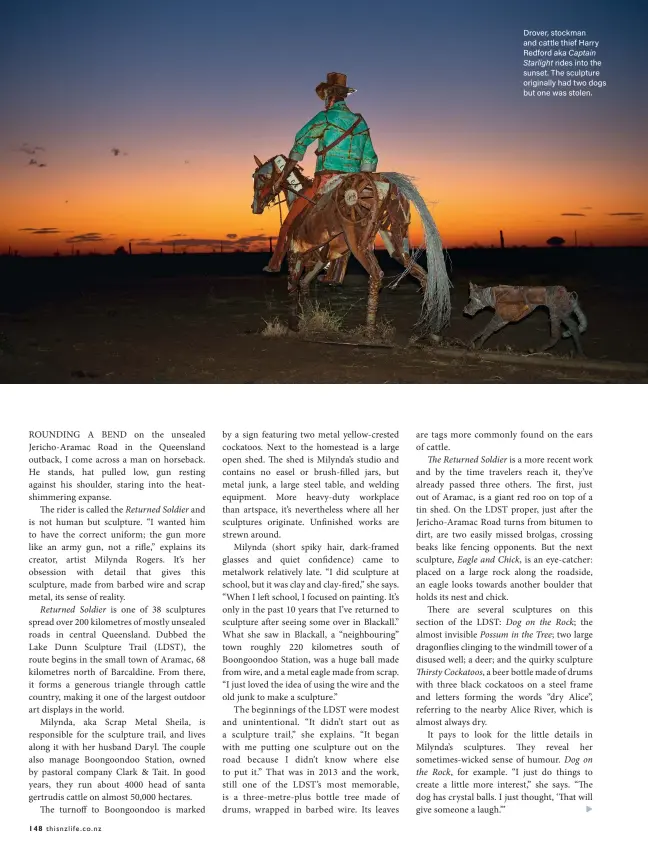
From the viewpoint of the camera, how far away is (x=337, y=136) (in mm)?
8812

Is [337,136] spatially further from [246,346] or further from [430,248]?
[246,346]

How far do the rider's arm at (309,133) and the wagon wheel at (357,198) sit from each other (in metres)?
0.70

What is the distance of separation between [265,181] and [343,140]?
1128mm

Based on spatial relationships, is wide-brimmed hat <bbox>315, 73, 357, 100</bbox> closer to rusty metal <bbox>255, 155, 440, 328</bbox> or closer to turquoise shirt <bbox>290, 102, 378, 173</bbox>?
turquoise shirt <bbox>290, 102, 378, 173</bbox>

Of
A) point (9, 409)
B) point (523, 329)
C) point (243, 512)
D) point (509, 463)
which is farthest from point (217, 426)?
point (523, 329)

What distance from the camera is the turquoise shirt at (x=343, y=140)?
8.81 metres

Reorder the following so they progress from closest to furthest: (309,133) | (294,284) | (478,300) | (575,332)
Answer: (575,332) → (478,300) → (309,133) → (294,284)

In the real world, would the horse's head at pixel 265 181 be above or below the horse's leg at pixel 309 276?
above

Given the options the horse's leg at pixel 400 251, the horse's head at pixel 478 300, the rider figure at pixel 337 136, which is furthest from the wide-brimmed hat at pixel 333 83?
the horse's head at pixel 478 300

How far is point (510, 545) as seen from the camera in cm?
523

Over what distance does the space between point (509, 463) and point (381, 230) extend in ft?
13.0

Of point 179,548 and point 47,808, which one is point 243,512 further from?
point 47,808

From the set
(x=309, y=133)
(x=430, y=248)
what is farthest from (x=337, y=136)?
(x=430, y=248)

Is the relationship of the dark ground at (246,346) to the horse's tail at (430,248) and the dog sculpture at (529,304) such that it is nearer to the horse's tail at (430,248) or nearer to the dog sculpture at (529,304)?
the dog sculpture at (529,304)
